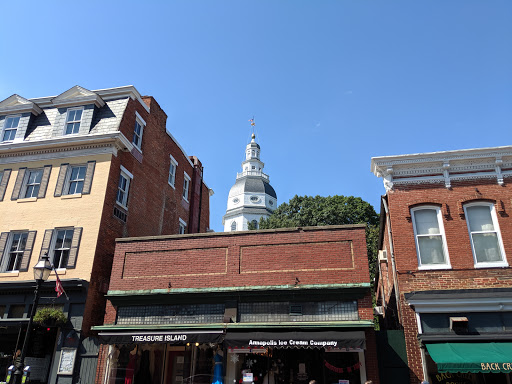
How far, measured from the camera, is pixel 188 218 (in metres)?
27.0

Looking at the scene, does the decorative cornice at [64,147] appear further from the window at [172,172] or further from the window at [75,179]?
the window at [172,172]

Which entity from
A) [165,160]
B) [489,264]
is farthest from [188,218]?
[489,264]

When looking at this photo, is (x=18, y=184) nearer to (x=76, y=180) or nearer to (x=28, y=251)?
(x=76, y=180)

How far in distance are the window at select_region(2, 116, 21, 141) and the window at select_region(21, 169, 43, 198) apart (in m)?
2.66

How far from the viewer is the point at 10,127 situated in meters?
21.1

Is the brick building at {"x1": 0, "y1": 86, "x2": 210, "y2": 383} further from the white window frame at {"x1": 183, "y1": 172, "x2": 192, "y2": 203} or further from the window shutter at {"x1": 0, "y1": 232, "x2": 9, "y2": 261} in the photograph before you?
the white window frame at {"x1": 183, "y1": 172, "x2": 192, "y2": 203}

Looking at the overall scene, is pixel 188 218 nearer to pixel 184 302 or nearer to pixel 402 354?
pixel 184 302

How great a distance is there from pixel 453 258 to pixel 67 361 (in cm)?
1393

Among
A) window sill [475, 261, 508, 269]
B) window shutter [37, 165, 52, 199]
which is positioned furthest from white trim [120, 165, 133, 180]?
window sill [475, 261, 508, 269]

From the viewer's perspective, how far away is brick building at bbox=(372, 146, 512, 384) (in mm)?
12781

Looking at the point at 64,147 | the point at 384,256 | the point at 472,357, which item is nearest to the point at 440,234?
the point at 472,357

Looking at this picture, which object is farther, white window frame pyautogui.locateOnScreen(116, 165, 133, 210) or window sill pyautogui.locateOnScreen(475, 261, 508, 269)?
white window frame pyautogui.locateOnScreen(116, 165, 133, 210)

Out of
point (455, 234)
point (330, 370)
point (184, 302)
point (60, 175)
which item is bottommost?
point (330, 370)

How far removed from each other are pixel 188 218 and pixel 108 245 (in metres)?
9.32
